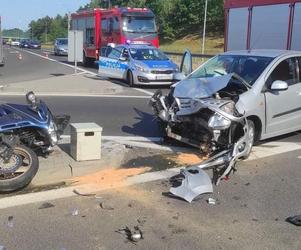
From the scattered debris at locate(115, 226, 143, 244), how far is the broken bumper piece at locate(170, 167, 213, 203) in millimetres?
1046

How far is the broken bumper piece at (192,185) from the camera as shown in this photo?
6.14 metres

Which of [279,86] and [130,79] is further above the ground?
[279,86]

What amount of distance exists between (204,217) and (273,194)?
3.93 feet

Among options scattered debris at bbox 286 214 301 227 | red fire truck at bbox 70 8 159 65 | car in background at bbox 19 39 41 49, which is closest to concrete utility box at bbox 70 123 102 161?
scattered debris at bbox 286 214 301 227

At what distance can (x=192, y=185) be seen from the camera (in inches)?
247

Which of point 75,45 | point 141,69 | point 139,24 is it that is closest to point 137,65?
point 141,69

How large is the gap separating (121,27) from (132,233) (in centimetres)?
2277

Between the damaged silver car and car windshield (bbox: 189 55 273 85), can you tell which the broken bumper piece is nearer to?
the damaged silver car

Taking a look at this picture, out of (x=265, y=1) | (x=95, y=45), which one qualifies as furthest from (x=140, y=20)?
(x=265, y=1)

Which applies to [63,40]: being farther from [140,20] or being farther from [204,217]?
[204,217]

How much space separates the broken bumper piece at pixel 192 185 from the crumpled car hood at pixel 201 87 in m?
1.84

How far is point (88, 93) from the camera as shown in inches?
676

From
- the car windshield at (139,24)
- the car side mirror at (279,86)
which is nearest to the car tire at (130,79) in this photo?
the car windshield at (139,24)

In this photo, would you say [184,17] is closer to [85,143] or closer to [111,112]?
[111,112]
